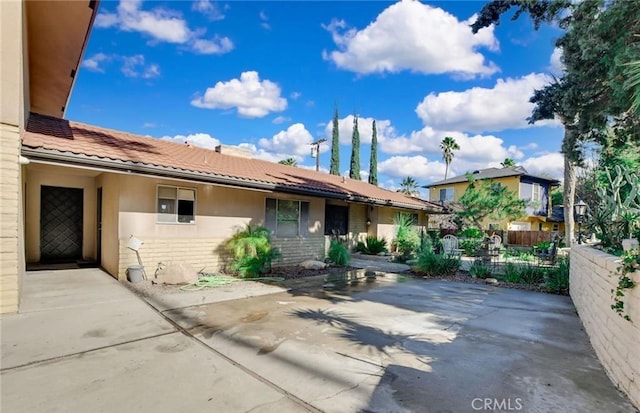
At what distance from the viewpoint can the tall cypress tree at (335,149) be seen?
121 ft

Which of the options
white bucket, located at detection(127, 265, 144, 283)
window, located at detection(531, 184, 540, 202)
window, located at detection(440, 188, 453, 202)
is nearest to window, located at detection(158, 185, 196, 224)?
white bucket, located at detection(127, 265, 144, 283)

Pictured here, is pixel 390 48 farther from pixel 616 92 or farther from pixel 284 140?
pixel 284 140

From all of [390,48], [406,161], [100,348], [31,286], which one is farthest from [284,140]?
[100,348]

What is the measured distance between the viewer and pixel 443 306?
7.15m

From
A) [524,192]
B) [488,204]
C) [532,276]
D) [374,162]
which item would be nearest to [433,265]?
[532,276]

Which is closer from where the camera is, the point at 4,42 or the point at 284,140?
the point at 4,42

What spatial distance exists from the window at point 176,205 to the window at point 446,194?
3046 centimetres

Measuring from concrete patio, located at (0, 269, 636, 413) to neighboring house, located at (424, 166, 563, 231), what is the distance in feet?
81.7

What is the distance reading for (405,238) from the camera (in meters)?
16.2

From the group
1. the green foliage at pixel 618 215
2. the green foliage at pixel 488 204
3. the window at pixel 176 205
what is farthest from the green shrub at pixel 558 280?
the green foliage at pixel 488 204

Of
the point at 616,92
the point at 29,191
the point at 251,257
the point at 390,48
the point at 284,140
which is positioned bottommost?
the point at 251,257

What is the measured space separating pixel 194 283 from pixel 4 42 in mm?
5843
